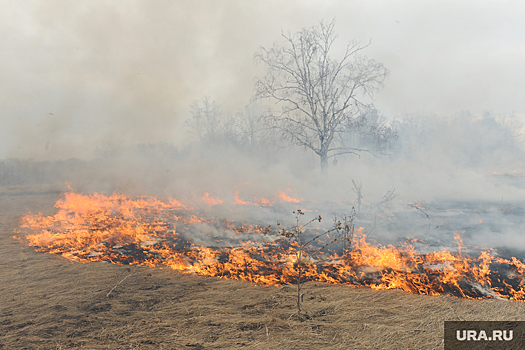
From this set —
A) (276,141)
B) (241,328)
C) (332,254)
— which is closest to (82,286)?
(241,328)

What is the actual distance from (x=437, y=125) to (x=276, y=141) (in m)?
45.0

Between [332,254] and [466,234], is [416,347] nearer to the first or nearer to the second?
[332,254]

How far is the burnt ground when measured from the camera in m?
3.13

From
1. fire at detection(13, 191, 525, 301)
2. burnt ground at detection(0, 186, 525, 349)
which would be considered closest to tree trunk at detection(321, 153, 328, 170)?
fire at detection(13, 191, 525, 301)

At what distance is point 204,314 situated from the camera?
149 inches

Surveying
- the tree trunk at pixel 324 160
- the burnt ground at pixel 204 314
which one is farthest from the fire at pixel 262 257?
the tree trunk at pixel 324 160

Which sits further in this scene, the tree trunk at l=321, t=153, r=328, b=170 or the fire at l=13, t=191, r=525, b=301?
the tree trunk at l=321, t=153, r=328, b=170

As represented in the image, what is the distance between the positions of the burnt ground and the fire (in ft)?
1.63

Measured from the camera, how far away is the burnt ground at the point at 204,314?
123 inches

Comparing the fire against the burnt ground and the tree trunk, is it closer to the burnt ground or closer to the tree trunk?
the burnt ground

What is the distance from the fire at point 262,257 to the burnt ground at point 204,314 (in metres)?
0.50

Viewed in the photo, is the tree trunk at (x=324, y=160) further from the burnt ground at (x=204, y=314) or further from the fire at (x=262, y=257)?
the burnt ground at (x=204, y=314)

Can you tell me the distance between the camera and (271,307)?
3.93 meters

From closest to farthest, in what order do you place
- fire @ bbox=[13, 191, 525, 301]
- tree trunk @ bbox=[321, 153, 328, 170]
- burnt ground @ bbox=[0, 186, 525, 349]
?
1. burnt ground @ bbox=[0, 186, 525, 349]
2. fire @ bbox=[13, 191, 525, 301]
3. tree trunk @ bbox=[321, 153, 328, 170]
